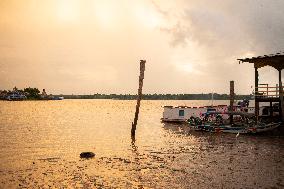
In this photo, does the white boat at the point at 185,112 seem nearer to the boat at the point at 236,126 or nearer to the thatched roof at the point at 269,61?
the boat at the point at 236,126

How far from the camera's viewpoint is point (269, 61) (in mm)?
33094

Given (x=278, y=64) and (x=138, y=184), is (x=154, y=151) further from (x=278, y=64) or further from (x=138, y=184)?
(x=278, y=64)

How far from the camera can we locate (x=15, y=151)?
25766 millimetres

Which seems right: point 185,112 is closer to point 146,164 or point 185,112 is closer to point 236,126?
point 236,126

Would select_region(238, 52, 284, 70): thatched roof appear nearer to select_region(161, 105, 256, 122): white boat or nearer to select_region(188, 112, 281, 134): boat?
select_region(188, 112, 281, 134): boat

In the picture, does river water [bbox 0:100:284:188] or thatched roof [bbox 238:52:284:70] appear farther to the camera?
thatched roof [bbox 238:52:284:70]

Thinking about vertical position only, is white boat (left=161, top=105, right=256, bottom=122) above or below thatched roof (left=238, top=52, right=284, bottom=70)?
below

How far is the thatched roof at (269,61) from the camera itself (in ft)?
106

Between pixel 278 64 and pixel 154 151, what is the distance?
51.6 ft

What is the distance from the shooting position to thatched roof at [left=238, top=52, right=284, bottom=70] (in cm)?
3232

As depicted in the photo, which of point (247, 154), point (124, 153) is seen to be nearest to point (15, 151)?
point (124, 153)

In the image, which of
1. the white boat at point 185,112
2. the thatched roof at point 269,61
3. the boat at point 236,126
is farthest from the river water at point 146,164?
the white boat at point 185,112

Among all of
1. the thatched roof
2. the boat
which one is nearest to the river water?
the boat

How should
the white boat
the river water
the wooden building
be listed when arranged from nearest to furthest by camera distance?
the river water, the wooden building, the white boat
